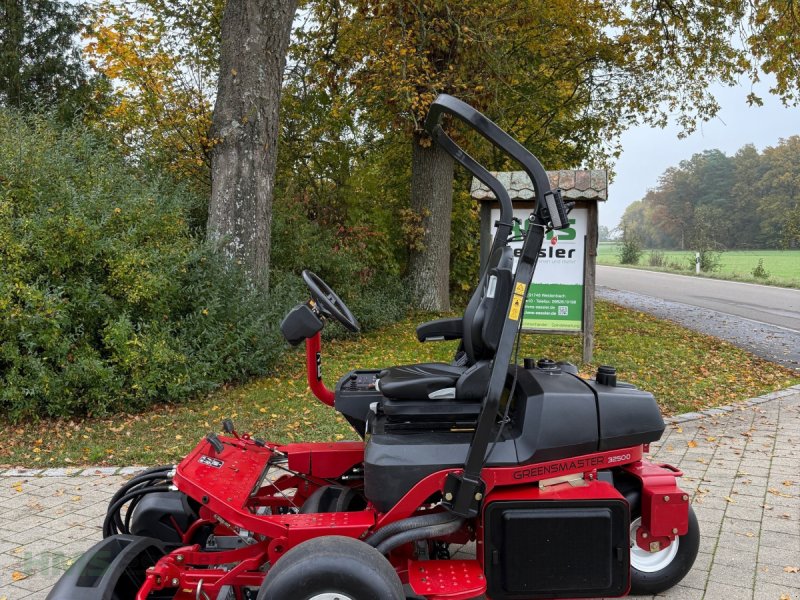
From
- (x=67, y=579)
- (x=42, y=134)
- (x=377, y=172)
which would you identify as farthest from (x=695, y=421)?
(x=377, y=172)

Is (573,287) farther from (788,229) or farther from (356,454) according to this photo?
(788,229)

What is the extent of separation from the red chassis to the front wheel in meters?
0.13

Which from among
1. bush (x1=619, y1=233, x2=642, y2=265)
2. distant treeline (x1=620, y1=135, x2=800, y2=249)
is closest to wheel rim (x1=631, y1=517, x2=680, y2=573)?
distant treeline (x1=620, y1=135, x2=800, y2=249)

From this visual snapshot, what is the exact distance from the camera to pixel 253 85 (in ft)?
26.9

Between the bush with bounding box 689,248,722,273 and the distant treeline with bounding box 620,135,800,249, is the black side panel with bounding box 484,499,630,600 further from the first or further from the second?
the distant treeline with bounding box 620,135,800,249

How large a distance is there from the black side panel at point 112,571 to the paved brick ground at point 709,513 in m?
0.73

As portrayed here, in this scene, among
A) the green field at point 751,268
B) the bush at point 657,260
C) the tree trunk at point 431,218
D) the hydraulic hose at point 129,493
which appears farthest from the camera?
the bush at point 657,260

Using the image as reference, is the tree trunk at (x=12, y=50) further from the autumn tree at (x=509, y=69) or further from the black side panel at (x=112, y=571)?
the black side panel at (x=112, y=571)

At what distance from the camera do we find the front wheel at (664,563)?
11.0 feet

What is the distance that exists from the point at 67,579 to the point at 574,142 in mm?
15950

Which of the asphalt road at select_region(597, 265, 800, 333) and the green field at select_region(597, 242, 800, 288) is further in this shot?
the green field at select_region(597, 242, 800, 288)

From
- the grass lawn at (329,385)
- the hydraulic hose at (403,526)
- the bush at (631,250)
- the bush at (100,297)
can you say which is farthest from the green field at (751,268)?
the hydraulic hose at (403,526)

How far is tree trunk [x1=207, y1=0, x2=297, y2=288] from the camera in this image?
8.20 meters

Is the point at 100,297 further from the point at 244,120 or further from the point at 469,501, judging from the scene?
the point at 469,501
